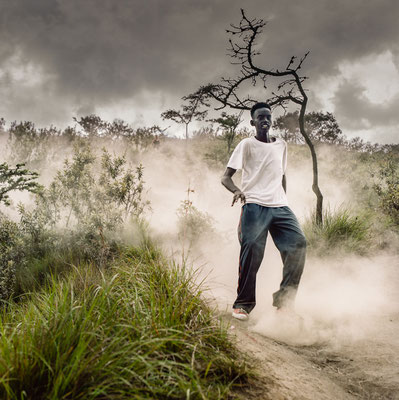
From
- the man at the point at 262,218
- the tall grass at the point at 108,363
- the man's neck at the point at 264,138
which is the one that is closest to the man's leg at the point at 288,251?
the man at the point at 262,218

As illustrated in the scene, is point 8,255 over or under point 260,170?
under

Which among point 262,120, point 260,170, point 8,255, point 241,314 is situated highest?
point 262,120

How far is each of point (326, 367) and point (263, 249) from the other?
1.18 meters

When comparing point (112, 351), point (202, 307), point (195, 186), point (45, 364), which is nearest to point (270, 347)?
point (202, 307)

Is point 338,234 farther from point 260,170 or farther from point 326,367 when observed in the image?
point 326,367

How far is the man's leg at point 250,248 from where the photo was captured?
321 centimetres

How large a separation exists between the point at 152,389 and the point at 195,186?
34.6ft

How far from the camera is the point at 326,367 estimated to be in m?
2.53

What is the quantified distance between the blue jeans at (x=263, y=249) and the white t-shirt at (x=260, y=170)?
11cm

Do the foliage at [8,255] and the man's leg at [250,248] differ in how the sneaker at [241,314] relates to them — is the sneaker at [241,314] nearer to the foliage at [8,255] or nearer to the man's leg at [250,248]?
the man's leg at [250,248]

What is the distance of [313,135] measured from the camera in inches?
728

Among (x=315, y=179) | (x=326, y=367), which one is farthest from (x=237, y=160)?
(x=315, y=179)

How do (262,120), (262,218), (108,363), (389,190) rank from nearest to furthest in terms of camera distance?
(108,363), (262,218), (262,120), (389,190)

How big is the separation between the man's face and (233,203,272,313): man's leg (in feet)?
3.02
